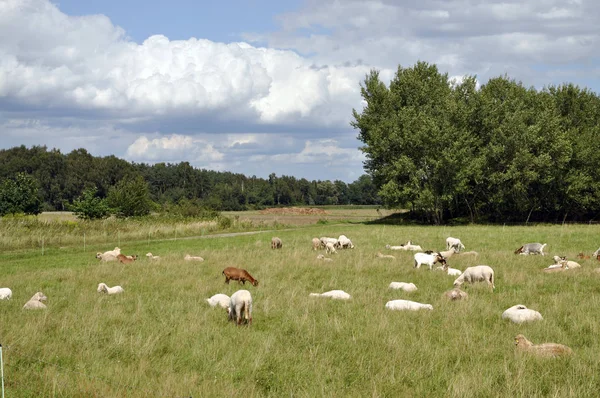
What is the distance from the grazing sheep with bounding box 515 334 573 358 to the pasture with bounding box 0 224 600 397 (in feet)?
0.66

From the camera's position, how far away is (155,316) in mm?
13219

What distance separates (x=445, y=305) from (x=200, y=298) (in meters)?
7.09

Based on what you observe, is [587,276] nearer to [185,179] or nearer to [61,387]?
[61,387]

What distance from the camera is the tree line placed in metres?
56.4

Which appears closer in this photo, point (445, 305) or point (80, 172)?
point (445, 305)

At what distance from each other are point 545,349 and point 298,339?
485cm

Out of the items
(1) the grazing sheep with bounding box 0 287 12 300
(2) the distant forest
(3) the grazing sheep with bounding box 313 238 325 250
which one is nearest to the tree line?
(3) the grazing sheep with bounding box 313 238 325 250

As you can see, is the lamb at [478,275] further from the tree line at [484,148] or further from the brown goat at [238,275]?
the tree line at [484,148]

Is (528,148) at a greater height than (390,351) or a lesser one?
greater

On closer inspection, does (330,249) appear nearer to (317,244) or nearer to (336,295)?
(317,244)

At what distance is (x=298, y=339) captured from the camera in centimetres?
1118

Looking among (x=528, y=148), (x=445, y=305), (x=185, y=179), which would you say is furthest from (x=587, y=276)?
(x=185, y=179)

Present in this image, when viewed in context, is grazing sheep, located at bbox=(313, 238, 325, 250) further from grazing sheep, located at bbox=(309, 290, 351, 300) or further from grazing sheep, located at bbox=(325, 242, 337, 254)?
grazing sheep, located at bbox=(309, 290, 351, 300)

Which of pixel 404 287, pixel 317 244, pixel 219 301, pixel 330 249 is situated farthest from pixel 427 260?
pixel 219 301
